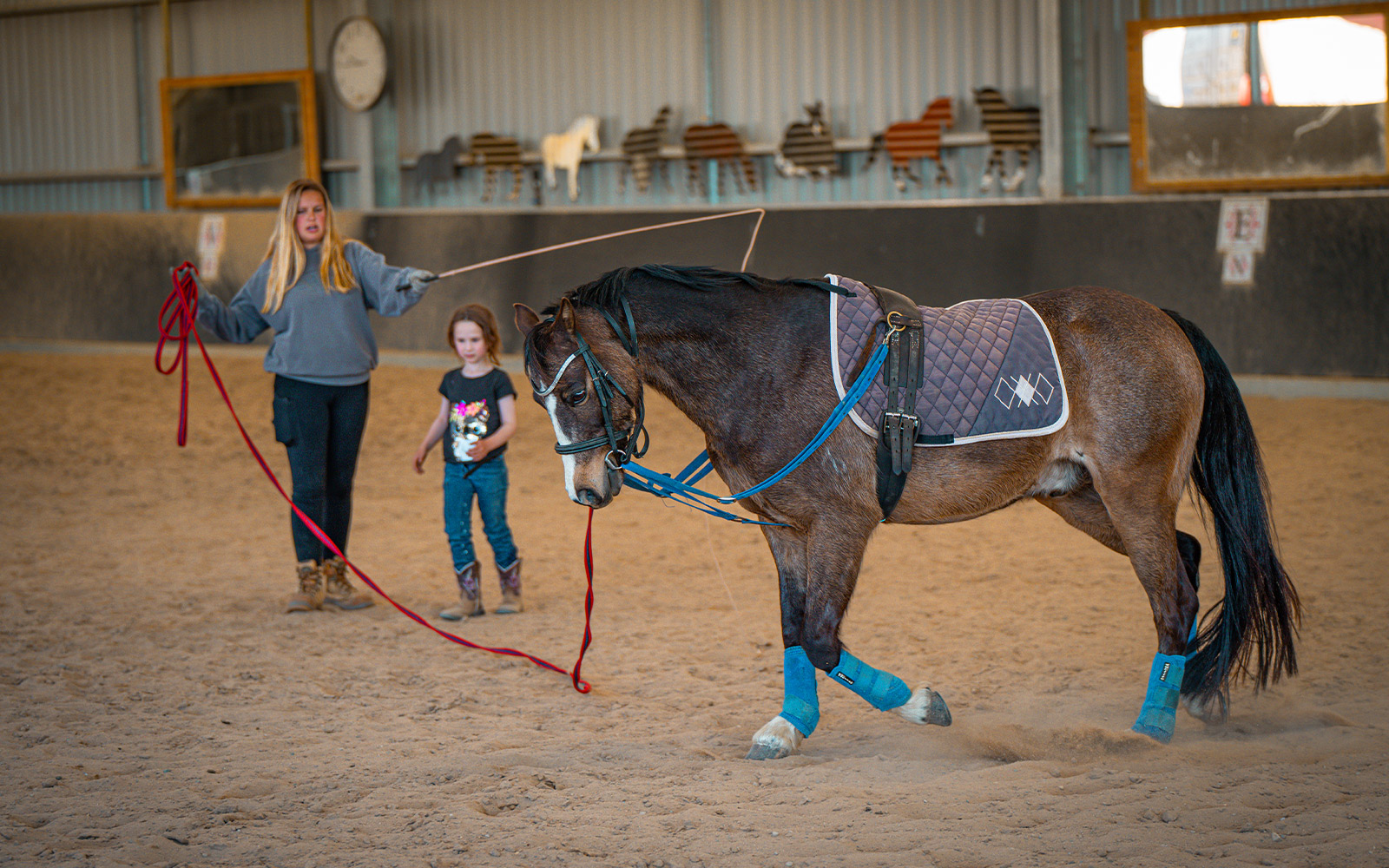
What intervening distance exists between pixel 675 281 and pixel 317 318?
1947mm

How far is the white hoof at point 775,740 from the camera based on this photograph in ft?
10.2

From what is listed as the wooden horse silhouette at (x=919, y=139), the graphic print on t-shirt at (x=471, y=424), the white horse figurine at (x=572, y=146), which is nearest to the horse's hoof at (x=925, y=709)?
the graphic print on t-shirt at (x=471, y=424)

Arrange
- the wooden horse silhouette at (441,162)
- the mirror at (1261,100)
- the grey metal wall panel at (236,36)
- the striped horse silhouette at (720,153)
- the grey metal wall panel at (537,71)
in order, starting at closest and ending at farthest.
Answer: the mirror at (1261,100), the striped horse silhouette at (720,153), the grey metal wall panel at (537,71), the wooden horse silhouette at (441,162), the grey metal wall panel at (236,36)

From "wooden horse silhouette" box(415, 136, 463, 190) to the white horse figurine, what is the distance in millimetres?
918

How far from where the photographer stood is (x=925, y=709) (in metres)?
3.20

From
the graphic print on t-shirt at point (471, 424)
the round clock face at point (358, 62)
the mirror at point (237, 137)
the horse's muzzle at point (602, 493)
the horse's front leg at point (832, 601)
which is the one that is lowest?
the horse's front leg at point (832, 601)

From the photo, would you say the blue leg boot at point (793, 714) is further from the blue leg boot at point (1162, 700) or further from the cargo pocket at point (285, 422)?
the cargo pocket at point (285, 422)

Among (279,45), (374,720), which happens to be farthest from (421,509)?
(279,45)

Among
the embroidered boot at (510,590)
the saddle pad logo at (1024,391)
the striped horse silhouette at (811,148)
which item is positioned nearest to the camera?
the saddle pad logo at (1024,391)

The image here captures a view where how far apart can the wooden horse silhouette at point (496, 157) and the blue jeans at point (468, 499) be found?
7.29 metres

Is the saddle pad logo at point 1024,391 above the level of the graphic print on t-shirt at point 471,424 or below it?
above

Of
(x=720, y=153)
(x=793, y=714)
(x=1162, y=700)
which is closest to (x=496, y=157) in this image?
(x=720, y=153)

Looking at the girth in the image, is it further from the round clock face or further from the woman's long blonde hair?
the round clock face

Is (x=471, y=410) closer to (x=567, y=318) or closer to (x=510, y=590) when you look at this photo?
(x=510, y=590)
